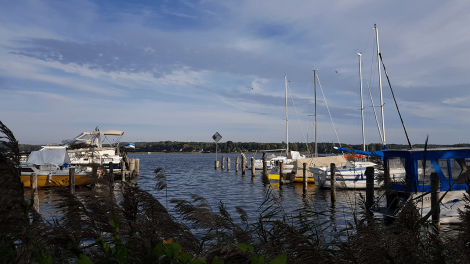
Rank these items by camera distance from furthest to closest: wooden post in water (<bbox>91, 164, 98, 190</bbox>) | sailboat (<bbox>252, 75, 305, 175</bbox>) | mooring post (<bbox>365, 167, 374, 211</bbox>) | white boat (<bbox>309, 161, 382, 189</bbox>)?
sailboat (<bbox>252, 75, 305, 175</bbox>), white boat (<bbox>309, 161, 382, 189</bbox>), mooring post (<bbox>365, 167, 374, 211</bbox>), wooden post in water (<bbox>91, 164, 98, 190</bbox>)

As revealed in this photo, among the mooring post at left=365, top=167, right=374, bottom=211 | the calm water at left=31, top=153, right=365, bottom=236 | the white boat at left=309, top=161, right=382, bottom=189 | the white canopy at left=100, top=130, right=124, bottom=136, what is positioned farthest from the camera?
the white canopy at left=100, top=130, right=124, bottom=136

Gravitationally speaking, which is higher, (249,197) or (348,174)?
(348,174)

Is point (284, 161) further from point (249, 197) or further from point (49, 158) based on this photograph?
point (49, 158)

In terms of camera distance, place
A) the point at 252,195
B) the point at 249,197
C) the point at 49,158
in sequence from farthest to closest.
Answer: the point at 49,158, the point at 252,195, the point at 249,197

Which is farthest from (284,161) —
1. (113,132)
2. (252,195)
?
(113,132)

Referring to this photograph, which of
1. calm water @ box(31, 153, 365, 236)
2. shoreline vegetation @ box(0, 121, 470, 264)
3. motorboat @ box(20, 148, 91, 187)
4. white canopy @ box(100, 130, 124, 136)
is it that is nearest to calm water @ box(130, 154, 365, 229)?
calm water @ box(31, 153, 365, 236)

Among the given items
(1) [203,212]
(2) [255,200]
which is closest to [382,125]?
(2) [255,200]

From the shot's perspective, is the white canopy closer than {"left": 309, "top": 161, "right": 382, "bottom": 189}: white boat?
No

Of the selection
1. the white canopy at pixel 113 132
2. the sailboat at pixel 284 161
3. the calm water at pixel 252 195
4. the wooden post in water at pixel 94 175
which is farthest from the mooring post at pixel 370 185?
the white canopy at pixel 113 132

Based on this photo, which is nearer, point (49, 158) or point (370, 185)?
point (370, 185)

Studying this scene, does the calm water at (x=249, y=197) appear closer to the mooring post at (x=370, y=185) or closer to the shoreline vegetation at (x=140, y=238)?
the shoreline vegetation at (x=140, y=238)

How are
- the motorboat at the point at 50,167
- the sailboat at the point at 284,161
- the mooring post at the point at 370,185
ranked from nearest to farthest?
the mooring post at the point at 370,185, the motorboat at the point at 50,167, the sailboat at the point at 284,161

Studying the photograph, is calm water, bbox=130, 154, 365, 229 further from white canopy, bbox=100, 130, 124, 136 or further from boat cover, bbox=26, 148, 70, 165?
white canopy, bbox=100, 130, 124, 136

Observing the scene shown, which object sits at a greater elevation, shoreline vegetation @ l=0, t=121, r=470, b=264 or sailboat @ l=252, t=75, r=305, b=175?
shoreline vegetation @ l=0, t=121, r=470, b=264
